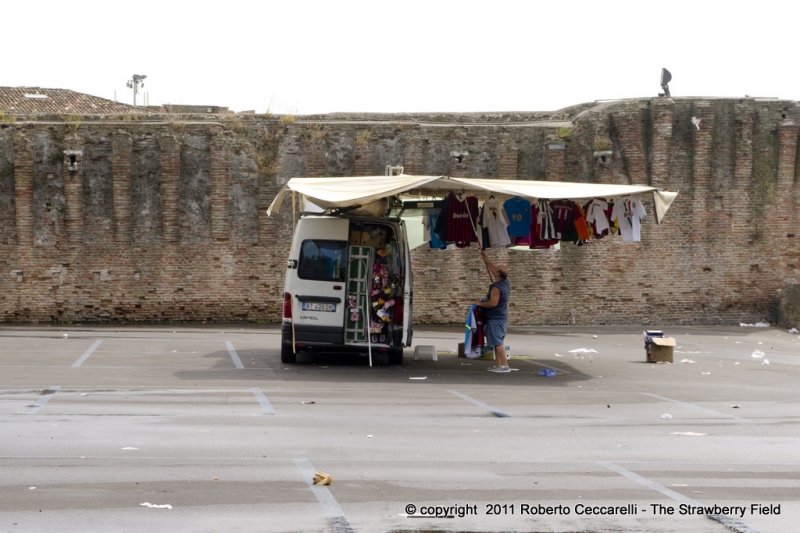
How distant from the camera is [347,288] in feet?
50.4

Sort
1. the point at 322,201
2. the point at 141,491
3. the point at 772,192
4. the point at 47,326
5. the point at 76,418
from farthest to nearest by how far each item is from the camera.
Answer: the point at 772,192 < the point at 47,326 < the point at 322,201 < the point at 76,418 < the point at 141,491

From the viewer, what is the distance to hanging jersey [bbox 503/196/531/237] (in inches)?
661

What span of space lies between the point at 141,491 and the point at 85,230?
19.4m

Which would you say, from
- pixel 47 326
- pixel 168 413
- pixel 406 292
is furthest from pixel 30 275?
pixel 168 413

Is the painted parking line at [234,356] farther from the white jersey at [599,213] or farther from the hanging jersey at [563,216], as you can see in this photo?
the white jersey at [599,213]

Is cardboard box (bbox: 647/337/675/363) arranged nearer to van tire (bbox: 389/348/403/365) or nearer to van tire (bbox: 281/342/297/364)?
van tire (bbox: 389/348/403/365)

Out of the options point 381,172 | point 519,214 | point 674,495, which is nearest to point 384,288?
point 519,214

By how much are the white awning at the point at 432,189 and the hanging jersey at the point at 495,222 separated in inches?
42.2

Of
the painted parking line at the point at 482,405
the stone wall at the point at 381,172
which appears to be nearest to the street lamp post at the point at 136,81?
the stone wall at the point at 381,172

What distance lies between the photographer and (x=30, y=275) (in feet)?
81.0

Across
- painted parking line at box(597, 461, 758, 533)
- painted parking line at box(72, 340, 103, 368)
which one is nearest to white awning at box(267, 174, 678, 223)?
painted parking line at box(72, 340, 103, 368)

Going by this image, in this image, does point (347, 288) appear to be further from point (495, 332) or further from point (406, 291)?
point (495, 332)

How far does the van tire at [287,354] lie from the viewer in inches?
611

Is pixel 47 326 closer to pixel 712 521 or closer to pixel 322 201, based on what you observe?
pixel 322 201
